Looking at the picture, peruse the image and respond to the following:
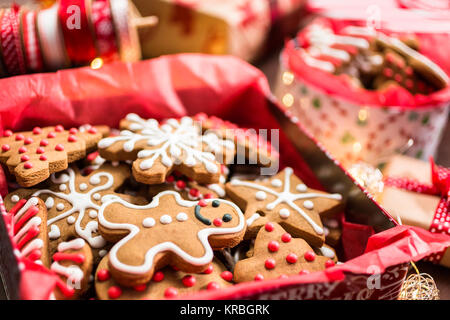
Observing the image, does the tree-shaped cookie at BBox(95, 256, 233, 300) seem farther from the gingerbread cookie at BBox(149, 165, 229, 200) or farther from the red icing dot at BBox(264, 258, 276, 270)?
the gingerbread cookie at BBox(149, 165, 229, 200)

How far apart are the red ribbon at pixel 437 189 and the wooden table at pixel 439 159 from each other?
0.03 meters

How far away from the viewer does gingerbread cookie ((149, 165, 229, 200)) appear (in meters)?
0.91

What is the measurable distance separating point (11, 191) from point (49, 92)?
26 cm

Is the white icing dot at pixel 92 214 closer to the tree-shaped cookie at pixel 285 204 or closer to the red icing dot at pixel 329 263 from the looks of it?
the tree-shaped cookie at pixel 285 204

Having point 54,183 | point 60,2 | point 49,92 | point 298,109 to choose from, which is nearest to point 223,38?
point 298,109

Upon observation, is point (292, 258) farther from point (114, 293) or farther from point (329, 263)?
point (114, 293)

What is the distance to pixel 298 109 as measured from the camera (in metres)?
1.41

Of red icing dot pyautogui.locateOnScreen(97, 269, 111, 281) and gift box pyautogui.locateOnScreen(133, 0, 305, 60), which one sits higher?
gift box pyautogui.locateOnScreen(133, 0, 305, 60)

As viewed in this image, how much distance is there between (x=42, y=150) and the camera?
88cm

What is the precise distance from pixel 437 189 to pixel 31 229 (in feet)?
3.02

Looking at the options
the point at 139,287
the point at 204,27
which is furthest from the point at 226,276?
the point at 204,27

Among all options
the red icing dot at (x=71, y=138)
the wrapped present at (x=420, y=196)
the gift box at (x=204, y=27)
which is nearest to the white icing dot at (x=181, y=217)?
the red icing dot at (x=71, y=138)

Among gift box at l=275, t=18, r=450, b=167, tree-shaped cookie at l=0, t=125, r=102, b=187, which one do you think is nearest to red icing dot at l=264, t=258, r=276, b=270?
tree-shaped cookie at l=0, t=125, r=102, b=187

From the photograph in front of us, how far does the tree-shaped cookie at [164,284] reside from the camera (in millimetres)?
685
